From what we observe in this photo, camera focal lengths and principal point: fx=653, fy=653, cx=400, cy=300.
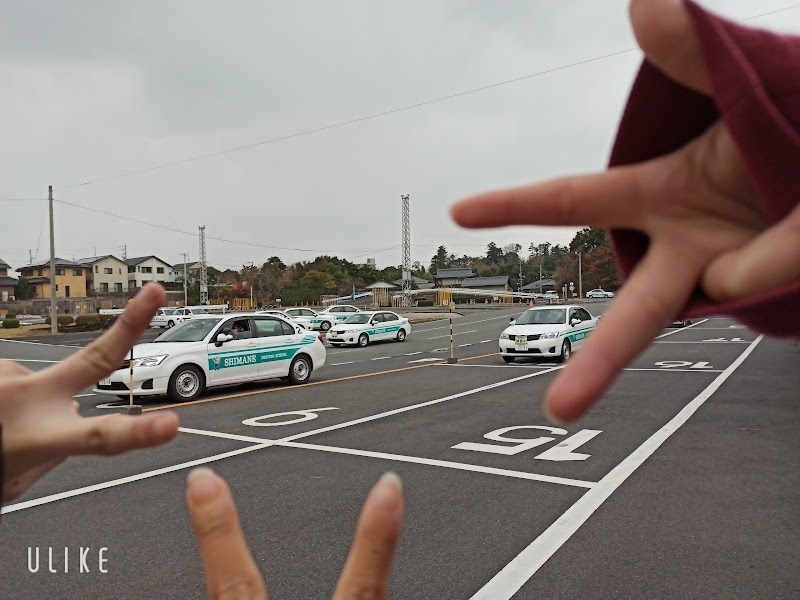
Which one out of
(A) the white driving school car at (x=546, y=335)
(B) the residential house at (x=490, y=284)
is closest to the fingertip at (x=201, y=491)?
(A) the white driving school car at (x=546, y=335)

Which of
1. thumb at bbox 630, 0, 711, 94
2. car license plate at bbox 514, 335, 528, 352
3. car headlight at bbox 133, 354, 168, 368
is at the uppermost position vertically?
thumb at bbox 630, 0, 711, 94

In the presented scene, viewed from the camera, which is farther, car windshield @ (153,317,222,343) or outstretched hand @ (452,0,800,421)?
car windshield @ (153,317,222,343)

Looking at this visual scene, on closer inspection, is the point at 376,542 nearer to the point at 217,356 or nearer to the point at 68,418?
the point at 68,418

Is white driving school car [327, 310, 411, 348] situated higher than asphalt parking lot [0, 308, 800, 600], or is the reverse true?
white driving school car [327, 310, 411, 348]

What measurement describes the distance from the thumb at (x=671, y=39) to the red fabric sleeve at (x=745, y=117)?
0.5 inches

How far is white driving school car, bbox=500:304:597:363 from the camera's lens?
17.1 meters

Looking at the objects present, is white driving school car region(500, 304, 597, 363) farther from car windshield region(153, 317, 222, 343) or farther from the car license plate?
car windshield region(153, 317, 222, 343)

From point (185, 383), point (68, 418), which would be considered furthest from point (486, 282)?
point (68, 418)

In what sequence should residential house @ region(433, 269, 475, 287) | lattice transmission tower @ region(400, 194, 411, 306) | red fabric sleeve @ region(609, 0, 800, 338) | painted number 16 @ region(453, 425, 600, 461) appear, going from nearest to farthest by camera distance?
red fabric sleeve @ region(609, 0, 800, 338), painted number 16 @ region(453, 425, 600, 461), lattice transmission tower @ region(400, 194, 411, 306), residential house @ region(433, 269, 475, 287)

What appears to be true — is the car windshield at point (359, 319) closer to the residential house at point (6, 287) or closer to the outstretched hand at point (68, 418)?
the outstretched hand at point (68, 418)

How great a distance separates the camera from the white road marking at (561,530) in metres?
4.02

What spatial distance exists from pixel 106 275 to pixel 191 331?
7975 centimetres

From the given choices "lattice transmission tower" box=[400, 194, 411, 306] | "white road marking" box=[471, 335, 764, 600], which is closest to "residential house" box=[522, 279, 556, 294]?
"lattice transmission tower" box=[400, 194, 411, 306]

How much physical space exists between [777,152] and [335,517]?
16.6 ft
